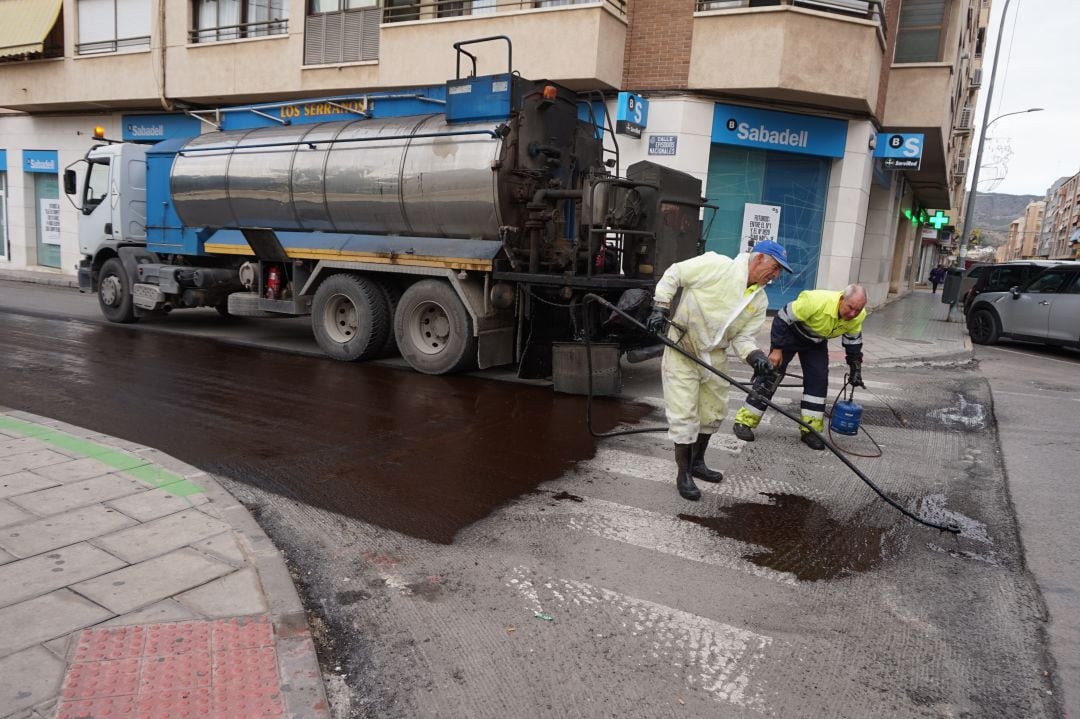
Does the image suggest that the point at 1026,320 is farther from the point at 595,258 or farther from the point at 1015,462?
the point at 595,258

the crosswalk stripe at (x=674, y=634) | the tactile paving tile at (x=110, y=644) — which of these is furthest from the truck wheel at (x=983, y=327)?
the tactile paving tile at (x=110, y=644)

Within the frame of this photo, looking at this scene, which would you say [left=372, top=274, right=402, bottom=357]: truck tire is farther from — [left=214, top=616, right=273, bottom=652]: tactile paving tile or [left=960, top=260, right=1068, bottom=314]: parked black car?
[left=960, top=260, right=1068, bottom=314]: parked black car

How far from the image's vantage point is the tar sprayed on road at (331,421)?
498 cm

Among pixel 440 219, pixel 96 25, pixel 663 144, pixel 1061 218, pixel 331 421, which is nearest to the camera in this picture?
pixel 331 421

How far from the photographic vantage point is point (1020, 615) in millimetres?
3633

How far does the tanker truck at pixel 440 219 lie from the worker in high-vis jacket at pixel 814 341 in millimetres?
1709

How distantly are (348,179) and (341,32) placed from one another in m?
9.58

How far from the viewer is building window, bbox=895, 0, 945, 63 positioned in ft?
57.1

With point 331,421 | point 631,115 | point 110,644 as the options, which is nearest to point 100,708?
point 110,644

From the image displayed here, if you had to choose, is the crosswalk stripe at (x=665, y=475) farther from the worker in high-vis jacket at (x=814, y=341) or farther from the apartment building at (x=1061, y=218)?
the apartment building at (x=1061, y=218)

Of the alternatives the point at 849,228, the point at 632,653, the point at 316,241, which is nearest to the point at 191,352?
the point at 316,241

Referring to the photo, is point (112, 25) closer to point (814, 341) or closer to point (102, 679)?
point (814, 341)

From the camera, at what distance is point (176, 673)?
8.98ft

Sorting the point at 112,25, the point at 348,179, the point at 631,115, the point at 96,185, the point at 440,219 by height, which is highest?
the point at 112,25
